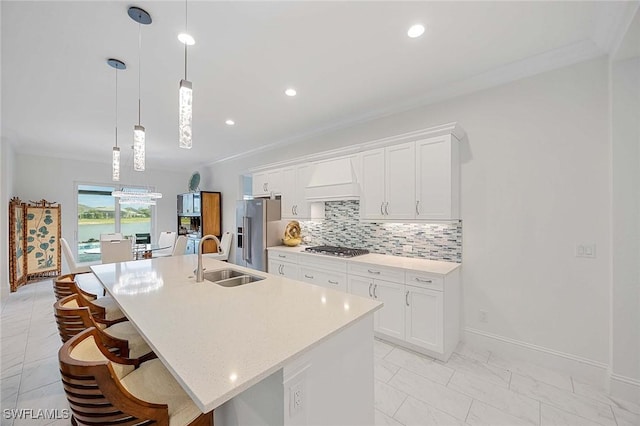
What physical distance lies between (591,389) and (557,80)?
2.67 metres

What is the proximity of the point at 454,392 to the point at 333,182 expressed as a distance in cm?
263

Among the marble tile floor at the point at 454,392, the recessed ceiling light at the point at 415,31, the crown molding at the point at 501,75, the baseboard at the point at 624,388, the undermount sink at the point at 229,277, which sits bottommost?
the marble tile floor at the point at 454,392

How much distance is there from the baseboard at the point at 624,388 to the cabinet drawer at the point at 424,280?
53.5 inches

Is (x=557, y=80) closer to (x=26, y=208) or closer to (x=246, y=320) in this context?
(x=246, y=320)

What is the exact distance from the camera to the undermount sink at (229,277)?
7.78 feet

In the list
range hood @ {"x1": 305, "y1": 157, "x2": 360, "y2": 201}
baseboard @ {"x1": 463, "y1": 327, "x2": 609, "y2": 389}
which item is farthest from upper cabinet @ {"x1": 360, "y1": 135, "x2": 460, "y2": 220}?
baseboard @ {"x1": 463, "y1": 327, "x2": 609, "y2": 389}

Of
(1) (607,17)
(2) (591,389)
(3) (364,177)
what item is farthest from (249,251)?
(1) (607,17)

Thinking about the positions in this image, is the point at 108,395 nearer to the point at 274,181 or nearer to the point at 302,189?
the point at 302,189

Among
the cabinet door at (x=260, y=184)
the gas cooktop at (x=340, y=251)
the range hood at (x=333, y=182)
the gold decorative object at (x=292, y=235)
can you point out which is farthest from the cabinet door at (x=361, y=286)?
the cabinet door at (x=260, y=184)

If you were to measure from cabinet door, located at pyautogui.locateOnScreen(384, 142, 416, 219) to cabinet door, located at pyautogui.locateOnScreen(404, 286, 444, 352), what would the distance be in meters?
0.85

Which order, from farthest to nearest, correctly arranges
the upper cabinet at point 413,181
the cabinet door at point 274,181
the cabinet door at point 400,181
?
→ the cabinet door at point 274,181 → the cabinet door at point 400,181 → the upper cabinet at point 413,181

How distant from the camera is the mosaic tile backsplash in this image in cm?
302

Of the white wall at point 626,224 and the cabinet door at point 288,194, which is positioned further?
the cabinet door at point 288,194

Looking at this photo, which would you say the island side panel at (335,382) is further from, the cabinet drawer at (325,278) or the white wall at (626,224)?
the white wall at (626,224)
